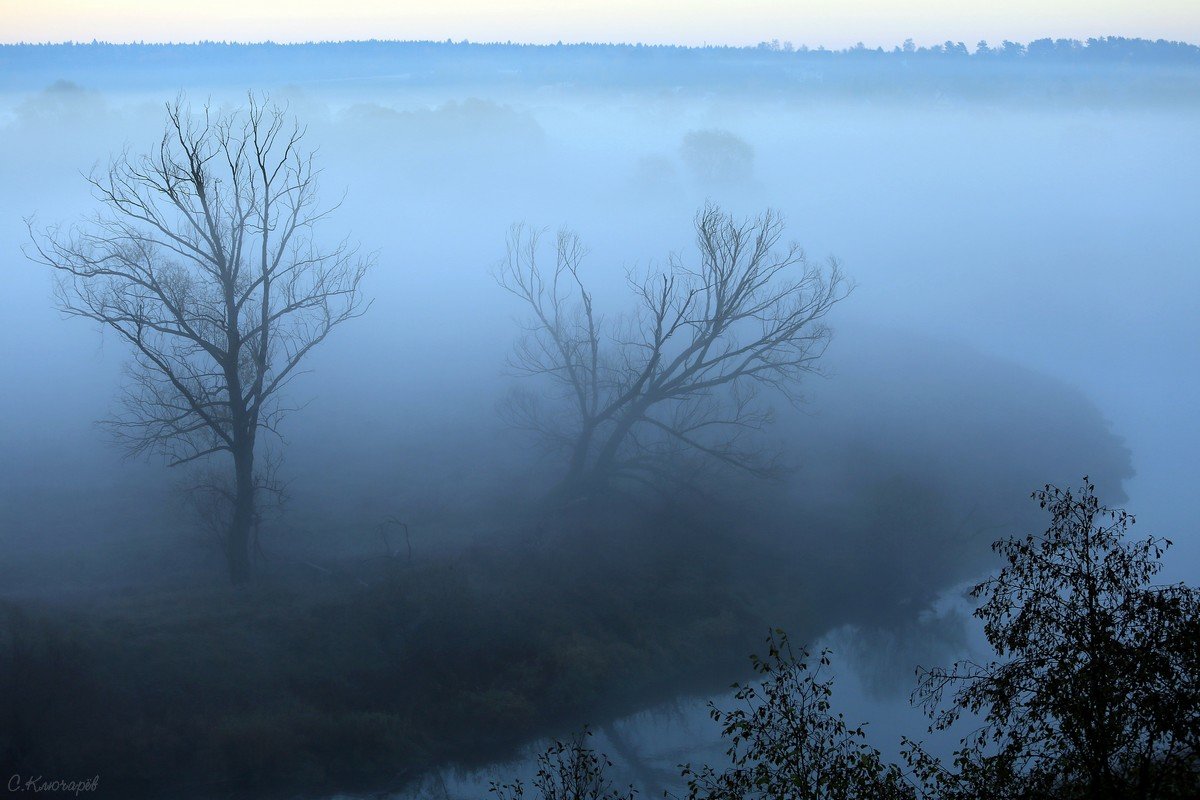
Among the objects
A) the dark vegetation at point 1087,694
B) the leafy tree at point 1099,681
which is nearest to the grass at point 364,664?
the dark vegetation at point 1087,694

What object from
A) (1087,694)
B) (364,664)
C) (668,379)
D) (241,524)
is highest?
(668,379)

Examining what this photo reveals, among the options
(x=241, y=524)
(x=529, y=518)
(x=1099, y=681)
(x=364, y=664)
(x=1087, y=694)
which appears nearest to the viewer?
(x=1099, y=681)

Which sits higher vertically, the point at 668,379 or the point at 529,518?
the point at 668,379

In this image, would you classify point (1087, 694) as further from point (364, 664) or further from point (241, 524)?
point (241, 524)

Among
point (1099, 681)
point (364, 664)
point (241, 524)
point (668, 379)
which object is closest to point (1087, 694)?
point (1099, 681)

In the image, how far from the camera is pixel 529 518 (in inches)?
878

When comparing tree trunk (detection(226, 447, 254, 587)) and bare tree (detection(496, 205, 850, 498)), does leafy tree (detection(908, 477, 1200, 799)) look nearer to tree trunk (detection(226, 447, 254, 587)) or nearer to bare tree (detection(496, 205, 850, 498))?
bare tree (detection(496, 205, 850, 498))

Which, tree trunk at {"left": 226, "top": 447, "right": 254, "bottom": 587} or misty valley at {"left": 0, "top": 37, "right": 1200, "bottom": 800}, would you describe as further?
tree trunk at {"left": 226, "top": 447, "right": 254, "bottom": 587}

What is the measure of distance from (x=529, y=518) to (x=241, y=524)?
7.06 metres

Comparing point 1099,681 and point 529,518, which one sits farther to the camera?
point 529,518

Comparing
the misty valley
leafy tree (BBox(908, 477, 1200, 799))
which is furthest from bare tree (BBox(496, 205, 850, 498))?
leafy tree (BBox(908, 477, 1200, 799))

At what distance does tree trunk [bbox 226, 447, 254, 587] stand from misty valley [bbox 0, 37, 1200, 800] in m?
0.08

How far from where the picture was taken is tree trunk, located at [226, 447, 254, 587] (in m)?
17.3

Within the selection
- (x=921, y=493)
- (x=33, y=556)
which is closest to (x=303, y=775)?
(x=33, y=556)
